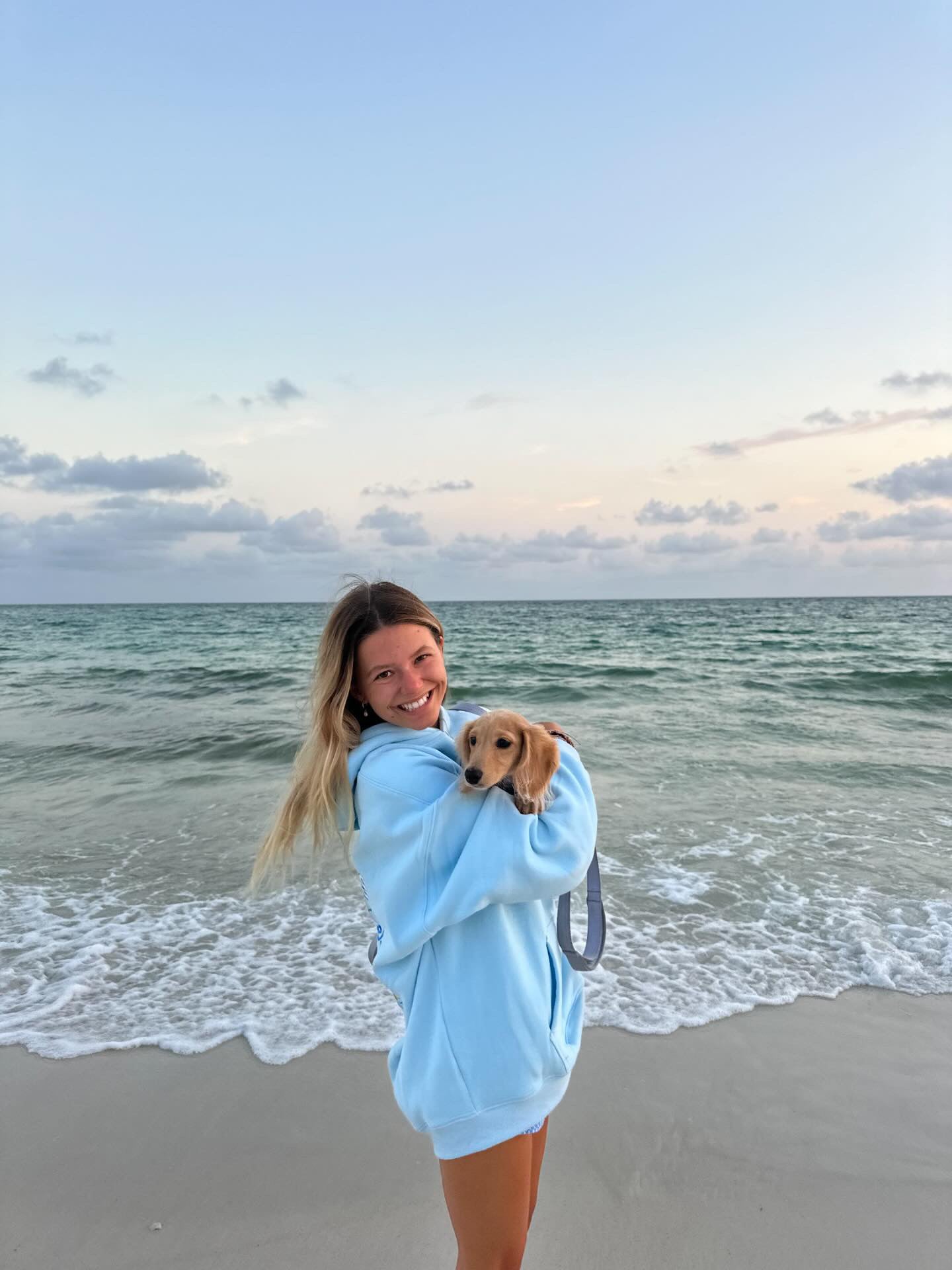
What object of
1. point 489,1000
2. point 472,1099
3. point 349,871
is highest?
point 489,1000

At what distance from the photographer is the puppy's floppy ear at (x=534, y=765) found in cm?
176

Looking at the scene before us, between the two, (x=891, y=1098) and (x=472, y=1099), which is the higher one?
(x=472, y=1099)

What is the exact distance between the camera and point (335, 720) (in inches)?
78.5

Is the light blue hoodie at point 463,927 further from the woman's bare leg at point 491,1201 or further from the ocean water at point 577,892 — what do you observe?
the ocean water at point 577,892

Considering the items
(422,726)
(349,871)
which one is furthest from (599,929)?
(349,871)

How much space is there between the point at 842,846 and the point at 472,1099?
6.91 m

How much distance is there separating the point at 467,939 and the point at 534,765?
0.43m

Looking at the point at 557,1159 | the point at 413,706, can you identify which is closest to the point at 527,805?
the point at 413,706

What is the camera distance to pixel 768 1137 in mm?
3527

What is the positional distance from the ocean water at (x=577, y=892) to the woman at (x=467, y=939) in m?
Answer: 0.85

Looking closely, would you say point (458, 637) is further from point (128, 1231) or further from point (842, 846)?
point (128, 1231)

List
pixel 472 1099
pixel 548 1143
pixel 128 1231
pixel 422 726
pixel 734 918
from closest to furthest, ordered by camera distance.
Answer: pixel 472 1099 < pixel 422 726 < pixel 128 1231 < pixel 548 1143 < pixel 734 918

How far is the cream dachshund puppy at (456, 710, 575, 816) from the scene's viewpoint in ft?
5.70

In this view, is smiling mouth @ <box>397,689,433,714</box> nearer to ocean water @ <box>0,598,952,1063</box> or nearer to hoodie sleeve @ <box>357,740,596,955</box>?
hoodie sleeve @ <box>357,740,596,955</box>
